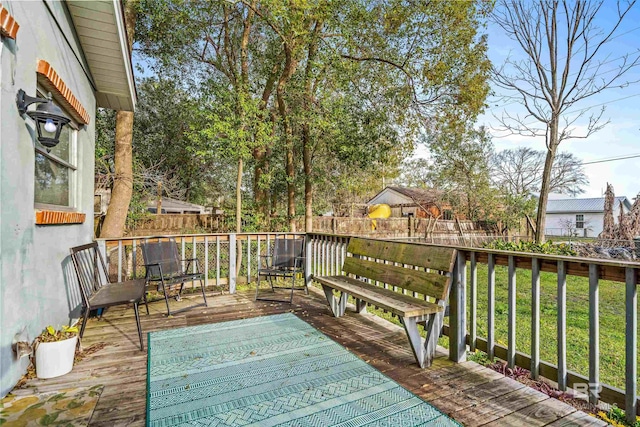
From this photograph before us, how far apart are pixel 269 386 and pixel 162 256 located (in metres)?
2.86

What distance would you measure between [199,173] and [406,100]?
407 inches

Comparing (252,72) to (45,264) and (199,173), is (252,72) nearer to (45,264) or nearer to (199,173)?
(199,173)

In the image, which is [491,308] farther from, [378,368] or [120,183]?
[120,183]

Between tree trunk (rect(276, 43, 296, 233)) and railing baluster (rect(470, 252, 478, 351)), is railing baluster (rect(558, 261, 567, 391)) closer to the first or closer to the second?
railing baluster (rect(470, 252, 478, 351))

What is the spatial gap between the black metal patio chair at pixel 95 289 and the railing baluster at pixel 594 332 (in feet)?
10.9

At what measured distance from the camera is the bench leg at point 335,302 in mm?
3889

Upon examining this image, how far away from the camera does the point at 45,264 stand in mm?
2781

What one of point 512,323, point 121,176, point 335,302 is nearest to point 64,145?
point 121,176

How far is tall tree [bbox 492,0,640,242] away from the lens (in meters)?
10.2

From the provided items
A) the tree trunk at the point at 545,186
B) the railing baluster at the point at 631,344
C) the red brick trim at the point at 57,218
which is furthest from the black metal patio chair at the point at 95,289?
the tree trunk at the point at 545,186

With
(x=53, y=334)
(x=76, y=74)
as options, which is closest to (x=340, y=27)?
(x=76, y=74)

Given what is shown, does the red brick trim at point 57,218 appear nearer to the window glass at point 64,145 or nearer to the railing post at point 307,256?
the window glass at point 64,145

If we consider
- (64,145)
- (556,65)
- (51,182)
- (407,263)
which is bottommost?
(407,263)

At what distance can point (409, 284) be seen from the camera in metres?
3.04
